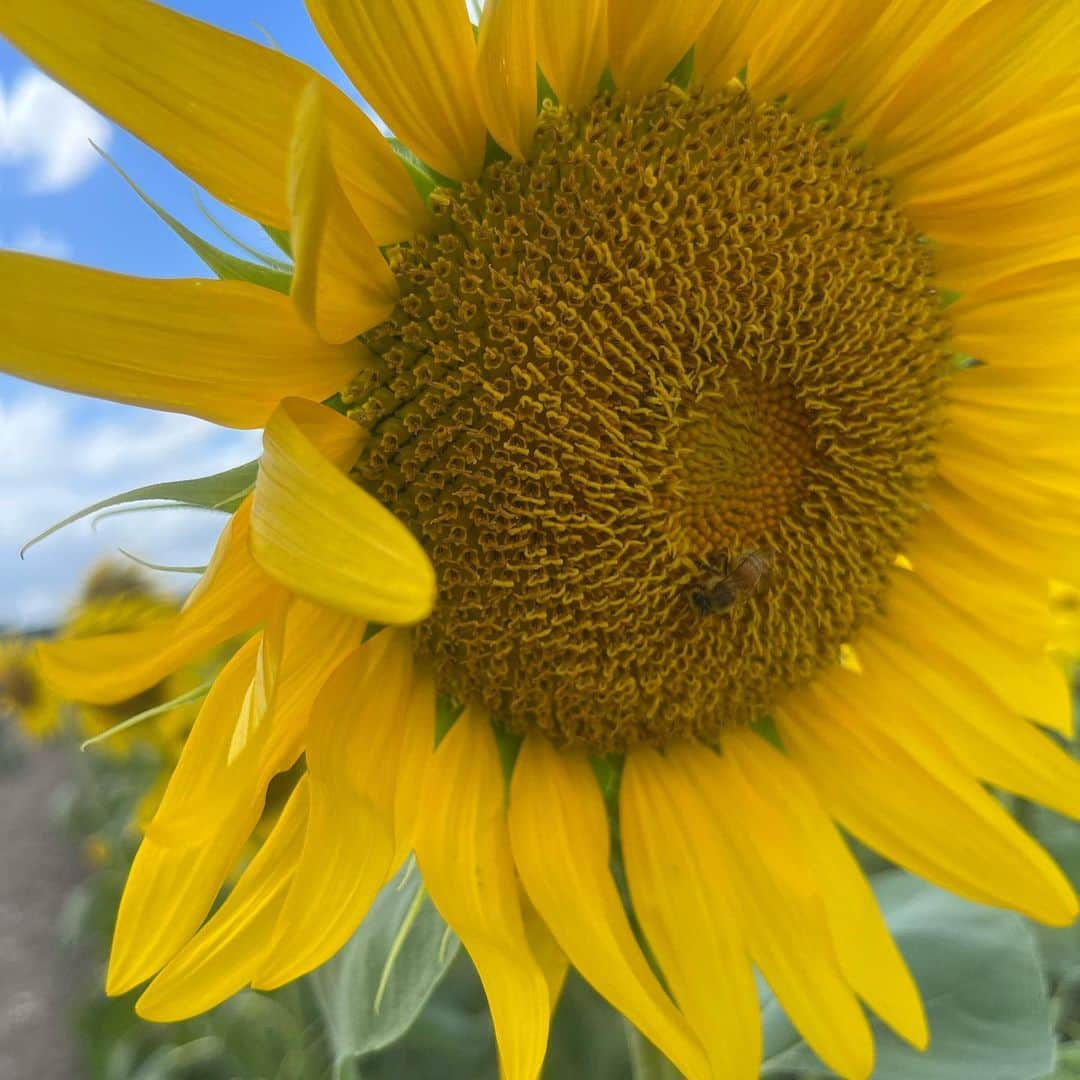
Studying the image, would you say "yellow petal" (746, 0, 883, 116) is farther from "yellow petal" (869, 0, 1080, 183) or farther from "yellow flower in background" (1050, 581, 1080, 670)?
"yellow flower in background" (1050, 581, 1080, 670)

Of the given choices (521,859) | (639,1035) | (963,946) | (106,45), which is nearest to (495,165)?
(106,45)

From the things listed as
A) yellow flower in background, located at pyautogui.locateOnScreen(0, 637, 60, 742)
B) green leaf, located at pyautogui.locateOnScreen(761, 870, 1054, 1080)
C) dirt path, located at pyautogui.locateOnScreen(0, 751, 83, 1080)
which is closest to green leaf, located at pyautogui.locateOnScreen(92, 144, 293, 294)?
green leaf, located at pyautogui.locateOnScreen(761, 870, 1054, 1080)

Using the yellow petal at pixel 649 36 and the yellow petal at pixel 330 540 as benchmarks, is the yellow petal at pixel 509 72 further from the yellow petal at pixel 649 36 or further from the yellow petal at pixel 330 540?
the yellow petal at pixel 330 540

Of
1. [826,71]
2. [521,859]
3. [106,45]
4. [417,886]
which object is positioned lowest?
[417,886]

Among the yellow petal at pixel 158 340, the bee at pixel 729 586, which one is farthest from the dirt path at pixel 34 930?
the yellow petal at pixel 158 340

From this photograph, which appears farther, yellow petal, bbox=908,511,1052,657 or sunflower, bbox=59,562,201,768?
sunflower, bbox=59,562,201,768

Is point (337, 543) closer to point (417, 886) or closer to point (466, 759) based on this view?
point (466, 759)

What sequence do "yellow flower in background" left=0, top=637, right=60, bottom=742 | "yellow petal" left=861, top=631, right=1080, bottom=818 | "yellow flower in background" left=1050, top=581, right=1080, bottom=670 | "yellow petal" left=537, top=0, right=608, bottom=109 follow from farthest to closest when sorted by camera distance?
"yellow flower in background" left=0, top=637, right=60, bottom=742 < "yellow flower in background" left=1050, top=581, right=1080, bottom=670 < "yellow petal" left=861, top=631, right=1080, bottom=818 < "yellow petal" left=537, top=0, right=608, bottom=109
